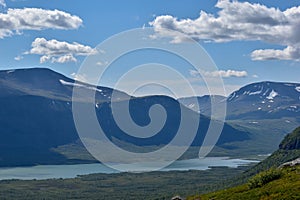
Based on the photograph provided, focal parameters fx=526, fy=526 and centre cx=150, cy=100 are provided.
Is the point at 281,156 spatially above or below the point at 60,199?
above

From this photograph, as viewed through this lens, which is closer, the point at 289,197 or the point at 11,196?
the point at 289,197

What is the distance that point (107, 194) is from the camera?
198 meters

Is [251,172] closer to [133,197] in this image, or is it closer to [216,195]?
[133,197]

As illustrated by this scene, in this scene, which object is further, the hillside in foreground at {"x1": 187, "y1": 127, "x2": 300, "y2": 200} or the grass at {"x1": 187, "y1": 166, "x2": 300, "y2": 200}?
the hillside in foreground at {"x1": 187, "y1": 127, "x2": 300, "y2": 200}

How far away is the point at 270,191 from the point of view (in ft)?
120

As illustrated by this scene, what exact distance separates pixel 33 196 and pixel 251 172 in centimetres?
8000

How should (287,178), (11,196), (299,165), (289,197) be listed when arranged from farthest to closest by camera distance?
(11,196) < (299,165) < (287,178) < (289,197)

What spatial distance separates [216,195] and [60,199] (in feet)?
493

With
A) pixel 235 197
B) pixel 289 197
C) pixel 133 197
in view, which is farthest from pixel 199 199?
pixel 133 197

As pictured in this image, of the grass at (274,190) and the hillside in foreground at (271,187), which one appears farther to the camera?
the hillside in foreground at (271,187)

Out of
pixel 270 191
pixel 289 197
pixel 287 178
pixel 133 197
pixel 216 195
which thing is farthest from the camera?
pixel 133 197

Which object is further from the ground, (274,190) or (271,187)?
(271,187)

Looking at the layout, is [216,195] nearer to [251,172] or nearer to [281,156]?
[251,172]

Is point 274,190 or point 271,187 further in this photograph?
point 271,187
